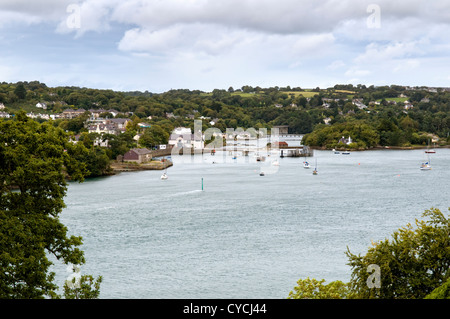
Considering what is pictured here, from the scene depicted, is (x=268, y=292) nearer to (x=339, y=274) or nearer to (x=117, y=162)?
(x=339, y=274)

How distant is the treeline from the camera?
9131 cm

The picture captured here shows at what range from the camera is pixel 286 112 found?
138m

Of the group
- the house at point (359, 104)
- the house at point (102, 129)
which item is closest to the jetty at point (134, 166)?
the house at point (102, 129)

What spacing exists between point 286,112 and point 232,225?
379 ft

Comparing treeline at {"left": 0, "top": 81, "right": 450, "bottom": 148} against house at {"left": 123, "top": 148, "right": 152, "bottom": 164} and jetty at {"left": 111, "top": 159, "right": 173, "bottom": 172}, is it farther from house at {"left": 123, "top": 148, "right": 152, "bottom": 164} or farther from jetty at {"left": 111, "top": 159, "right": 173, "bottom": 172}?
jetty at {"left": 111, "top": 159, "right": 173, "bottom": 172}

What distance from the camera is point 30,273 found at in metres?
8.88

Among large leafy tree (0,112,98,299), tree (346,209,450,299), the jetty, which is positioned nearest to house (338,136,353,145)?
the jetty

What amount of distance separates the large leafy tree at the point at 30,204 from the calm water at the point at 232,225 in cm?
642

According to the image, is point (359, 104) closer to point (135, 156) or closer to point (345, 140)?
point (345, 140)

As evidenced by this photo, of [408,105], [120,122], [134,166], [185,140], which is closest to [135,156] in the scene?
[134,166]

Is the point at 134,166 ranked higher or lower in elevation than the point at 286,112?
lower

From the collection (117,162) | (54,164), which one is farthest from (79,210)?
(117,162)

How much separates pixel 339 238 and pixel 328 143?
70.2 metres

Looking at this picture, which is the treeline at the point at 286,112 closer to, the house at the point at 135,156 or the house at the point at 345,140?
the house at the point at 345,140
